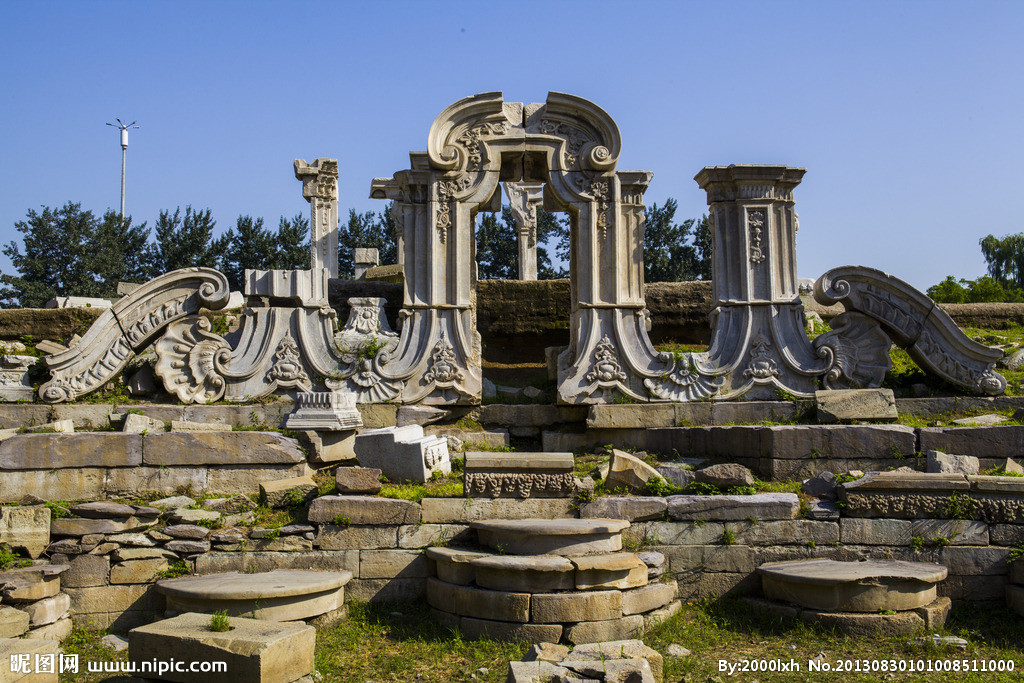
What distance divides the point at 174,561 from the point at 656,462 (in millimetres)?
4539

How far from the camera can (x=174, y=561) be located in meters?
6.49

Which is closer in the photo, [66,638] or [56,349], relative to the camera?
[66,638]

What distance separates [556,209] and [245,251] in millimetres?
20761

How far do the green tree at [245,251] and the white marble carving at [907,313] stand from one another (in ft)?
72.0

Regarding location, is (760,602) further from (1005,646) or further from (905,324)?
(905,324)

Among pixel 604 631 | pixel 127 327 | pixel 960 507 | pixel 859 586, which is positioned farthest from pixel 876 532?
pixel 127 327

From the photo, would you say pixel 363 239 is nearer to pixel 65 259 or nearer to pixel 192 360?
pixel 65 259

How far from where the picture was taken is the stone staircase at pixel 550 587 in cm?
567

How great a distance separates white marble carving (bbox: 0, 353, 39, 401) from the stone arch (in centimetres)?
384

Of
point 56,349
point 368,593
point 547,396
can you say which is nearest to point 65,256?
point 56,349

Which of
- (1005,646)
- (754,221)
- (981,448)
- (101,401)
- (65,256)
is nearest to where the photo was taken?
(1005,646)

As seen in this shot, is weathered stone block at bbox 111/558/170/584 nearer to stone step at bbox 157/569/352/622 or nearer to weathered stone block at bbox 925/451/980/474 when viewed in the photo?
stone step at bbox 157/569/352/622

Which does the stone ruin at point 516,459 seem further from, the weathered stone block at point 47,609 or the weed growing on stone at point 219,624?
the weed growing on stone at point 219,624

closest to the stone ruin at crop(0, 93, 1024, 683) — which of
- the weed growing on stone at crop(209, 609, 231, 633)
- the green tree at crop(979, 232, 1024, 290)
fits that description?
the weed growing on stone at crop(209, 609, 231, 633)
